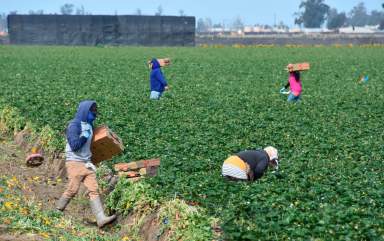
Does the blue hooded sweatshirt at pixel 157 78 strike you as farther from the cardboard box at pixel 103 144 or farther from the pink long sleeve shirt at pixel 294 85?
the cardboard box at pixel 103 144

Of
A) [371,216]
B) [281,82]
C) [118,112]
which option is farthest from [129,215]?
[281,82]

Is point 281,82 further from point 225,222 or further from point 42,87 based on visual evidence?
point 225,222

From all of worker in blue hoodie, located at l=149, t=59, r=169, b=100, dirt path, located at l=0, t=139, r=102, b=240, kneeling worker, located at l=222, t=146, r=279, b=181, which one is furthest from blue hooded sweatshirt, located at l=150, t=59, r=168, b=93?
kneeling worker, located at l=222, t=146, r=279, b=181

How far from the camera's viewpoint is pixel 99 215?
9.52 meters

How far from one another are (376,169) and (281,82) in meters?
17.9

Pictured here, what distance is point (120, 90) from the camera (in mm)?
23672

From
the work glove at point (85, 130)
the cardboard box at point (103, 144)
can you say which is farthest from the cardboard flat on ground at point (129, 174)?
→ the work glove at point (85, 130)

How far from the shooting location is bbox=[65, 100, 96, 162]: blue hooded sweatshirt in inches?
383

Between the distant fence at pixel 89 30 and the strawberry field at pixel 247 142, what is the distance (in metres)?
42.0

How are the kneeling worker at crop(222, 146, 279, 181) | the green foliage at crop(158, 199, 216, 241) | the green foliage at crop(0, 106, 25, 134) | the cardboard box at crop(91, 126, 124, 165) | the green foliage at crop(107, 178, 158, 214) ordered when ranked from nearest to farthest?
the green foliage at crop(158, 199, 216, 241) → the green foliage at crop(107, 178, 158, 214) → the kneeling worker at crop(222, 146, 279, 181) → the cardboard box at crop(91, 126, 124, 165) → the green foliage at crop(0, 106, 25, 134)

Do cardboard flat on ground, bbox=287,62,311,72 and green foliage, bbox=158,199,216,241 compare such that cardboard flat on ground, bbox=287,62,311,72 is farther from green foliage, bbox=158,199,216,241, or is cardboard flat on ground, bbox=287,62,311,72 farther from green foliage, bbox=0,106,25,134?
green foliage, bbox=158,199,216,241

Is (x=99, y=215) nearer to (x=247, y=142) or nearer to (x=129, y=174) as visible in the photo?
(x=129, y=174)

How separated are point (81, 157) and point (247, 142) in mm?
3727

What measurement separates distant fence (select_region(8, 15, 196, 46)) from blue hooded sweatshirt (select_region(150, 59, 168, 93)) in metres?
51.2
